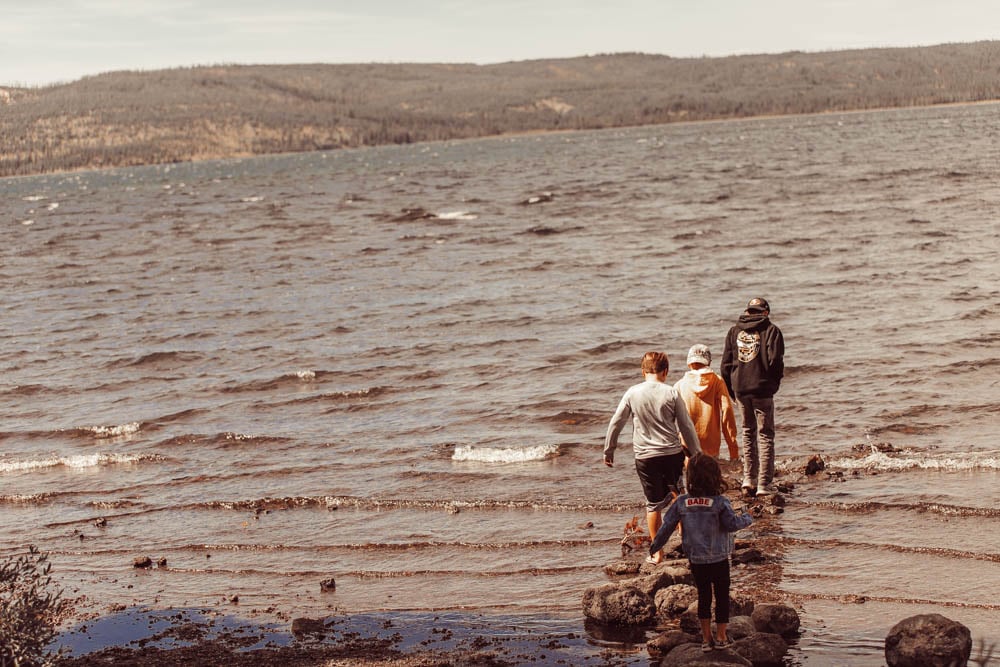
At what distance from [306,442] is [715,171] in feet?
209

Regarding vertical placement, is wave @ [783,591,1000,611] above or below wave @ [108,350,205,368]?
below

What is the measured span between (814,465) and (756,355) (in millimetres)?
1926

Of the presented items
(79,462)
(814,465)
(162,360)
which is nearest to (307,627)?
(814,465)

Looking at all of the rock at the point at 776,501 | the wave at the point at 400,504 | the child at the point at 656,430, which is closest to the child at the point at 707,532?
the child at the point at 656,430

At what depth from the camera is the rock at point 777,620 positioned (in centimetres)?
727

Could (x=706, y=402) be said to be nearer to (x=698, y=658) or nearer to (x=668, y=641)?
(x=668, y=641)

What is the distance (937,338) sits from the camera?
59.1 ft

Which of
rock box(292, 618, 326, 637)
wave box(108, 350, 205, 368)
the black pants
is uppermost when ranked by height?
wave box(108, 350, 205, 368)

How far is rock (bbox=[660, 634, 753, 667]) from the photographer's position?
6.39 metres

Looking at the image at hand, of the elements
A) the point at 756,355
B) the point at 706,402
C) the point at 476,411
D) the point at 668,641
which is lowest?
the point at 668,641

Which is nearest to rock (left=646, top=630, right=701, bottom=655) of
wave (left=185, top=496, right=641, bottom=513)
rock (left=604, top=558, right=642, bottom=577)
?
rock (left=604, top=558, right=642, bottom=577)

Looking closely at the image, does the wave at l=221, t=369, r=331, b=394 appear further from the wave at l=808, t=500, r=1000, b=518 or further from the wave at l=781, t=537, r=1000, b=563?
the wave at l=781, t=537, r=1000, b=563

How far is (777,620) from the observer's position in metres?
7.28

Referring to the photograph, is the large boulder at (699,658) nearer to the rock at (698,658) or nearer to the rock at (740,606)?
the rock at (698,658)
